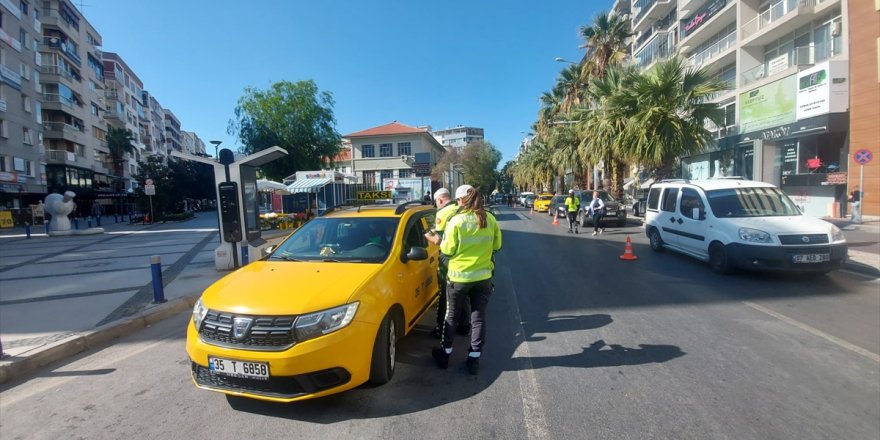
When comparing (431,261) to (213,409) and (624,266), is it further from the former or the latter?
(624,266)

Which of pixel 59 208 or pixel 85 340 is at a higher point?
pixel 59 208

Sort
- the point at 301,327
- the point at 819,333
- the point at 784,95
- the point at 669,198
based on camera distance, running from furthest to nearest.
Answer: the point at 784,95 < the point at 669,198 < the point at 819,333 < the point at 301,327

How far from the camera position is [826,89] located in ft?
61.1

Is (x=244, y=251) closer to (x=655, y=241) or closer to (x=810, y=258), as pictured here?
(x=655, y=241)

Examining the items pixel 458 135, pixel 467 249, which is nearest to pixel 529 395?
pixel 467 249

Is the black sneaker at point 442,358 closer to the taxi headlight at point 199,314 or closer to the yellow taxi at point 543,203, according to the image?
the taxi headlight at point 199,314

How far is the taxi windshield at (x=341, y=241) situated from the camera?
14.4ft

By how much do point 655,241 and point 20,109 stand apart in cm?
4299

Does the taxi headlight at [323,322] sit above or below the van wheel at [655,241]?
above

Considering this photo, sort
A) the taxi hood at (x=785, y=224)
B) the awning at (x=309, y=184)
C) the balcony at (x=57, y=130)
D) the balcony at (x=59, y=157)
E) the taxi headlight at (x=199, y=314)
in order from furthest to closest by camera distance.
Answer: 1. the balcony at (x=57, y=130)
2. the balcony at (x=59, y=157)
3. the awning at (x=309, y=184)
4. the taxi hood at (x=785, y=224)
5. the taxi headlight at (x=199, y=314)

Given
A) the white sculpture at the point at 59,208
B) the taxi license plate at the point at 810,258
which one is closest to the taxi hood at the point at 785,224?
the taxi license plate at the point at 810,258

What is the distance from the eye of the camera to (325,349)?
3.16 m

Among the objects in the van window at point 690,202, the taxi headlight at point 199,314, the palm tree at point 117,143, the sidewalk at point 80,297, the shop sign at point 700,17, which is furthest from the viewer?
the palm tree at point 117,143

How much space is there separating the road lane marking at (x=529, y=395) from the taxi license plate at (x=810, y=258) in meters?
5.20
